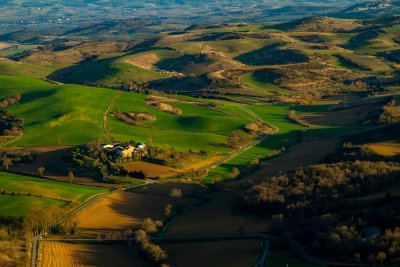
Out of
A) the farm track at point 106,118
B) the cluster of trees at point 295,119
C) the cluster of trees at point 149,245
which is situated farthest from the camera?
the cluster of trees at point 295,119

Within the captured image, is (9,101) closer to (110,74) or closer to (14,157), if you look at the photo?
(14,157)

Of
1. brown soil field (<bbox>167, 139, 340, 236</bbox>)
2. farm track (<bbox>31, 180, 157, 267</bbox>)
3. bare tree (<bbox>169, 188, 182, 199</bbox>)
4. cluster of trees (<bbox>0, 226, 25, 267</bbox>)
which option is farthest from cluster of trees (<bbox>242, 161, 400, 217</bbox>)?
cluster of trees (<bbox>0, 226, 25, 267</bbox>)

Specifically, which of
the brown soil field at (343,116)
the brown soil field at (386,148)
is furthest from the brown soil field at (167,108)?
the brown soil field at (386,148)

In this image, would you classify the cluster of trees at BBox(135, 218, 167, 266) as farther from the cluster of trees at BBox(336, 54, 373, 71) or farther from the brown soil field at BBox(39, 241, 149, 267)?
the cluster of trees at BBox(336, 54, 373, 71)

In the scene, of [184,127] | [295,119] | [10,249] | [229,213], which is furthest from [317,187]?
[295,119]

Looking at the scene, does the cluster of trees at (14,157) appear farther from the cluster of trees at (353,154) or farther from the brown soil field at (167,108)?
the cluster of trees at (353,154)
